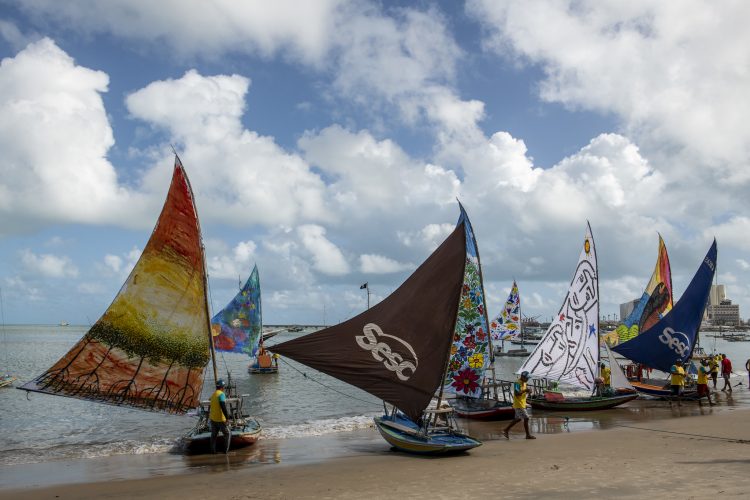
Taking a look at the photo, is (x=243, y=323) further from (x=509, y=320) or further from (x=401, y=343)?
(x=401, y=343)

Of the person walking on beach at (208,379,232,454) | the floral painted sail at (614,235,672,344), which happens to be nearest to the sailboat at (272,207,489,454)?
the person walking on beach at (208,379,232,454)

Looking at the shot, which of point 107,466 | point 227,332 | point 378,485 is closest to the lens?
point 378,485

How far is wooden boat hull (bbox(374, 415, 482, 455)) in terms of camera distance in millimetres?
15055

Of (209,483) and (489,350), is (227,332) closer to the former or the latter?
(489,350)

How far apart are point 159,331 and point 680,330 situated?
24525 mm

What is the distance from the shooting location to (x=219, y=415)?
53.7 ft

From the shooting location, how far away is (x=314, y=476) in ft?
45.3

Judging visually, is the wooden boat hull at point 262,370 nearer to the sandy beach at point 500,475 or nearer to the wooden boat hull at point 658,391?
the wooden boat hull at point 658,391

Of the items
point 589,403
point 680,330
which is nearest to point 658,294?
point 680,330

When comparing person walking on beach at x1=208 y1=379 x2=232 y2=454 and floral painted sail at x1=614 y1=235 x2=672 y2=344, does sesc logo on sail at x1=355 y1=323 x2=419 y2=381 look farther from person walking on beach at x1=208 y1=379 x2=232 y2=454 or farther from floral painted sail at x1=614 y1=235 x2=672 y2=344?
floral painted sail at x1=614 y1=235 x2=672 y2=344

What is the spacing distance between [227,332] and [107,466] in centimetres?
3015

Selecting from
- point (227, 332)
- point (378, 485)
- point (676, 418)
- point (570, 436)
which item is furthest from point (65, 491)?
point (227, 332)

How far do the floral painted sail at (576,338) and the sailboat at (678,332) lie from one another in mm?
5558

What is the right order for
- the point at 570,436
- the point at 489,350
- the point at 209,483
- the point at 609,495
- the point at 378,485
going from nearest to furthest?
the point at 609,495 → the point at 378,485 → the point at 209,483 → the point at 570,436 → the point at 489,350
